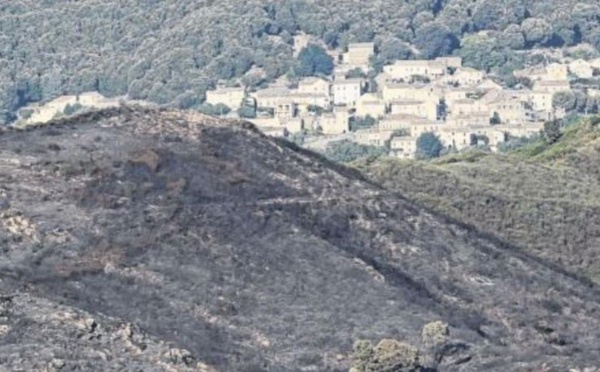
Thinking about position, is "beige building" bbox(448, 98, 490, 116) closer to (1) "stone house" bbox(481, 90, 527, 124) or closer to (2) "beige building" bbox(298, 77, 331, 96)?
(1) "stone house" bbox(481, 90, 527, 124)

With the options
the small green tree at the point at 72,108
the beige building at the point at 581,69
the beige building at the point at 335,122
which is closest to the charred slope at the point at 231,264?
the beige building at the point at 335,122

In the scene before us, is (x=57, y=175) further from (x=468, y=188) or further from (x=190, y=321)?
(x=468, y=188)

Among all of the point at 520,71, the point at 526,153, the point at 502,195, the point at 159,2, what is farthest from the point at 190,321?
the point at 159,2

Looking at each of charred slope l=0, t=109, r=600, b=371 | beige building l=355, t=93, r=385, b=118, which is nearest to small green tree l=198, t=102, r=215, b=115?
beige building l=355, t=93, r=385, b=118

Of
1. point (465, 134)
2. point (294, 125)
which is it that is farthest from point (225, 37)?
point (465, 134)

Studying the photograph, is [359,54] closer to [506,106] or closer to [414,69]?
[414,69]

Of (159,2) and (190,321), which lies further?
(159,2)
